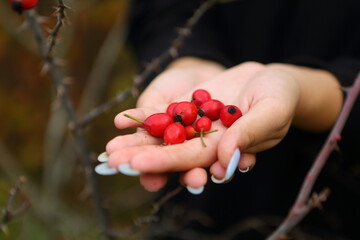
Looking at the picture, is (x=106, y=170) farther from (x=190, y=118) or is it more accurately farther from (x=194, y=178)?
(x=190, y=118)

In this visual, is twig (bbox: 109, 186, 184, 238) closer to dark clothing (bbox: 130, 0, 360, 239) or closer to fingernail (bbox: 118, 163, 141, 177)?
fingernail (bbox: 118, 163, 141, 177)

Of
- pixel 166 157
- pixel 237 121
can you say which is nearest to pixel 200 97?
pixel 237 121

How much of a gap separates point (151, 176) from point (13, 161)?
2.62 m

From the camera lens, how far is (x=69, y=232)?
9.35 feet

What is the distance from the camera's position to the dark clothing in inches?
71.2

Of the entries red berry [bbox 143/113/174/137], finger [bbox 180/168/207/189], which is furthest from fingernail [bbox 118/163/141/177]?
red berry [bbox 143/113/174/137]

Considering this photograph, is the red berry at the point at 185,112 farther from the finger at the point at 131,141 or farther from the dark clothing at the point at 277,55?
the dark clothing at the point at 277,55

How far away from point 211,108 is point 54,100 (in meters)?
2.04

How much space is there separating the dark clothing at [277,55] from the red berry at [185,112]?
0.67 metres

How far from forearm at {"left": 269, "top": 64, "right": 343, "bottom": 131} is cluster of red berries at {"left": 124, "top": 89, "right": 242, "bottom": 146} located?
314 mm

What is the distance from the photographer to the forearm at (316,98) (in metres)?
1.48

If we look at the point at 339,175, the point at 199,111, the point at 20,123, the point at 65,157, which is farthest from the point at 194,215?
the point at 20,123

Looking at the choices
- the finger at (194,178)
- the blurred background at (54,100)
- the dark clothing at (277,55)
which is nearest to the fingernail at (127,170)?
the finger at (194,178)

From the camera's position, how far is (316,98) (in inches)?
60.7
